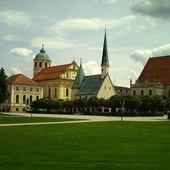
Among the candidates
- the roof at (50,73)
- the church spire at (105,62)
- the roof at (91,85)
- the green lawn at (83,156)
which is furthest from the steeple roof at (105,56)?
the green lawn at (83,156)

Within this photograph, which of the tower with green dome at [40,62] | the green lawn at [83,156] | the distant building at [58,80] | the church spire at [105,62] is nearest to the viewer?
the green lawn at [83,156]

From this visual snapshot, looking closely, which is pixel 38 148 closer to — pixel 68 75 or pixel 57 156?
pixel 57 156

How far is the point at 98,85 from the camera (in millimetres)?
99812

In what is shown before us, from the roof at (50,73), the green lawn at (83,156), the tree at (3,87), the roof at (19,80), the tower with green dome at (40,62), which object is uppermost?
the tower with green dome at (40,62)

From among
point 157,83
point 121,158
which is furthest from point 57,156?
point 157,83

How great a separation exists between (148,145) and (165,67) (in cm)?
8691

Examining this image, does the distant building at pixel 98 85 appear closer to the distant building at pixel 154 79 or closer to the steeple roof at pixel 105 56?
the steeple roof at pixel 105 56

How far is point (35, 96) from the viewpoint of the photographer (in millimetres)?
115188

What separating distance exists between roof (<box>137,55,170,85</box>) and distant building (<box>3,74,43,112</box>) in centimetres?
3771

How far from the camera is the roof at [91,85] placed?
99.7 metres

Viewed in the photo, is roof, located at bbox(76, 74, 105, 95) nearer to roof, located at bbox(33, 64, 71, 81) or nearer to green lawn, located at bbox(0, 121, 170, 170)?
roof, located at bbox(33, 64, 71, 81)

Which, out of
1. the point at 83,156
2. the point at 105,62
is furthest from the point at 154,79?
the point at 83,156

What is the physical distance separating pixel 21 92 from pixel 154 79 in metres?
45.7

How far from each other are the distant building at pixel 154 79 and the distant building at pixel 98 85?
782cm
